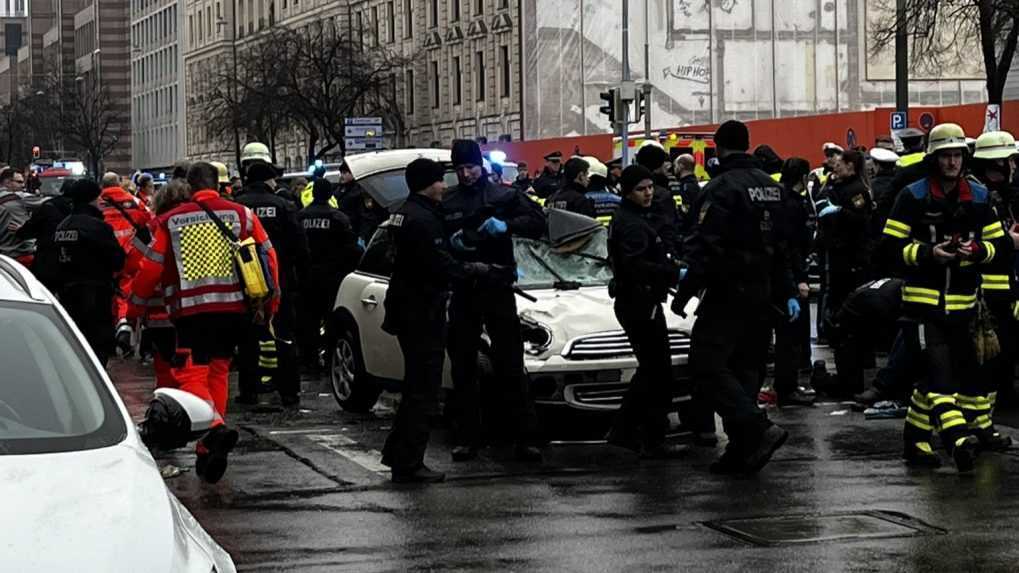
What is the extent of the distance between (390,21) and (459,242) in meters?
69.6

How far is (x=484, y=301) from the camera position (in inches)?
441

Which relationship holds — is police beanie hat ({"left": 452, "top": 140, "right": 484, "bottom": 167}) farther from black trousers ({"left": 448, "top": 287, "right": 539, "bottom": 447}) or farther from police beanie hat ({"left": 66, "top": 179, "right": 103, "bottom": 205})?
police beanie hat ({"left": 66, "top": 179, "right": 103, "bottom": 205})

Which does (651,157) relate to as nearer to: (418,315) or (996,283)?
(996,283)

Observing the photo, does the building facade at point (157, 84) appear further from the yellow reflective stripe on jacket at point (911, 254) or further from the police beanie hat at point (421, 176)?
the yellow reflective stripe on jacket at point (911, 254)

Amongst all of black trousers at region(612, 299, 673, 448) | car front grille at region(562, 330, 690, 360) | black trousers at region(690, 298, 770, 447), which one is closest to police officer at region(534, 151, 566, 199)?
car front grille at region(562, 330, 690, 360)

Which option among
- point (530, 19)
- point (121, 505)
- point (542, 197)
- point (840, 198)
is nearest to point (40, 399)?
point (121, 505)

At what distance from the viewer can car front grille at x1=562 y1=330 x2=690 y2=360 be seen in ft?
39.8

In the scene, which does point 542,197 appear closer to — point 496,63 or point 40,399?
point 40,399

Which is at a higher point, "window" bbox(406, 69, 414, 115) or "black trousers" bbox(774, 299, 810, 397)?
"window" bbox(406, 69, 414, 115)

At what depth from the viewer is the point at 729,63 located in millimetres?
67250

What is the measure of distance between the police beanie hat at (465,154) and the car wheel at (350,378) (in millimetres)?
2944

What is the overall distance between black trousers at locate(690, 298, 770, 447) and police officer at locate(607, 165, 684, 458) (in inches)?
21.4

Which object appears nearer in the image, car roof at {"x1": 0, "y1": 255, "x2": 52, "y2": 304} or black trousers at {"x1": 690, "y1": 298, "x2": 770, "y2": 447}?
car roof at {"x1": 0, "y1": 255, "x2": 52, "y2": 304}

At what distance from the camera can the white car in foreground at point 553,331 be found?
12109mm
